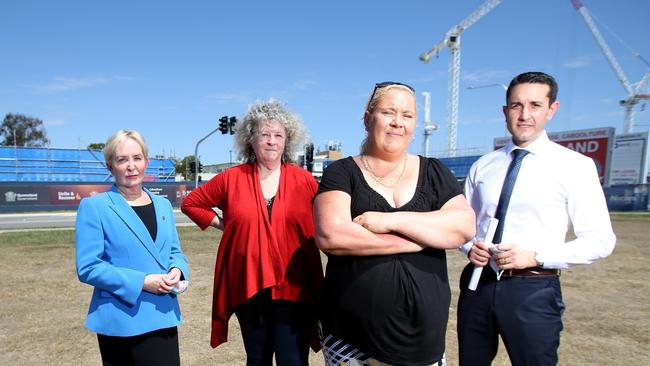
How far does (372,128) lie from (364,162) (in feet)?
0.58

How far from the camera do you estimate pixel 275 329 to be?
2.41 metres

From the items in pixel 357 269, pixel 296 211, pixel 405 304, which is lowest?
pixel 405 304

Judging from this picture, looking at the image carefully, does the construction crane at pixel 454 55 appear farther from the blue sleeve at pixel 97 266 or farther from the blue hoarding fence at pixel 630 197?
the blue sleeve at pixel 97 266

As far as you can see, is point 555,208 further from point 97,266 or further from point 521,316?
point 97,266

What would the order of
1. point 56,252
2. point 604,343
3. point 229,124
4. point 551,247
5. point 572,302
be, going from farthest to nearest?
point 229,124 → point 56,252 → point 572,302 → point 604,343 → point 551,247

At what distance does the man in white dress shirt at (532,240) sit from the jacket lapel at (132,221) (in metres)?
1.88

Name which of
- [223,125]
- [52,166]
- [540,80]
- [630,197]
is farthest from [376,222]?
[52,166]

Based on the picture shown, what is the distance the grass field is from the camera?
4.07 metres

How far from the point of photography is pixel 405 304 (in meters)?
1.78

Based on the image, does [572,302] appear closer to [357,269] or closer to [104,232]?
[357,269]

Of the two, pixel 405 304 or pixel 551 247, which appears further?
Result: pixel 551 247

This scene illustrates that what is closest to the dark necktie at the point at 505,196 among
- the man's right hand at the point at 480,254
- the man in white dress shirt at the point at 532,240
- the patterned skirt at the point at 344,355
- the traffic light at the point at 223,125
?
the man in white dress shirt at the point at 532,240

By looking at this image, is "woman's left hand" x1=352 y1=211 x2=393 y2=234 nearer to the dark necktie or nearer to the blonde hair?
the dark necktie

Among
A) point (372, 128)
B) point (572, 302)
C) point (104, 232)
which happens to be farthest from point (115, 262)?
point (572, 302)
